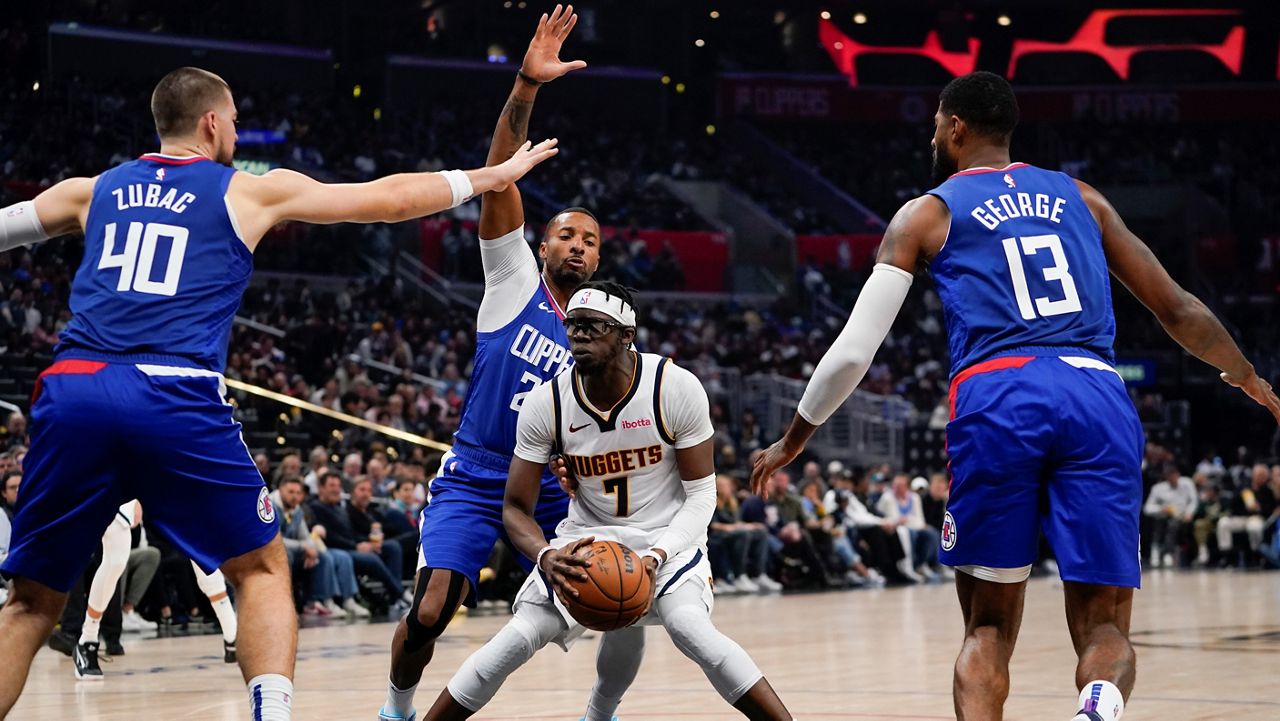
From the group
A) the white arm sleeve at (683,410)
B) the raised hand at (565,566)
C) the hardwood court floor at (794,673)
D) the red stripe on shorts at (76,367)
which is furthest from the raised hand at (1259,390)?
the red stripe on shorts at (76,367)

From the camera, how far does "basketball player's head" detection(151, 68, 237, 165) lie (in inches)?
203

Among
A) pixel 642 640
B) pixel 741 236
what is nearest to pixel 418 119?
pixel 741 236

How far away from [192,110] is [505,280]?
6.27 ft

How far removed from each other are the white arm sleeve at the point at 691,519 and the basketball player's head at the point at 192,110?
2094mm

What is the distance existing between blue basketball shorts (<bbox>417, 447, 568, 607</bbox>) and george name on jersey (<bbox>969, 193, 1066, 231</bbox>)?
7.55 ft

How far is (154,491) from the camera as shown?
4.87 metres

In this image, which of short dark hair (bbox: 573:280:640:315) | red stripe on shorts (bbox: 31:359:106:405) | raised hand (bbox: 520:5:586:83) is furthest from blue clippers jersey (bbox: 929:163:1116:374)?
red stripe on shorts (bbox: 31:359:106:405)

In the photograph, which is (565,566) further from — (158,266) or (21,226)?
(21,226)

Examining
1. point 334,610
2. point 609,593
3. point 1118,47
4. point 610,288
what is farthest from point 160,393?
point 1118,47

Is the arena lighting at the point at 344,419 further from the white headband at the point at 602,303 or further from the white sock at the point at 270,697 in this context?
the white sock at the point at 270,697

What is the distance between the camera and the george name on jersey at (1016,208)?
4.88 m

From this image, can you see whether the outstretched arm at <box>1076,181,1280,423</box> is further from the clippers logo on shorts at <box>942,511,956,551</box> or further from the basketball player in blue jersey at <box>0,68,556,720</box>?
the basketball player in blue jersey at <box>0,68,556,720</box>

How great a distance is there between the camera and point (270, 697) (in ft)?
16.0

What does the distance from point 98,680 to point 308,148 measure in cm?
2351
